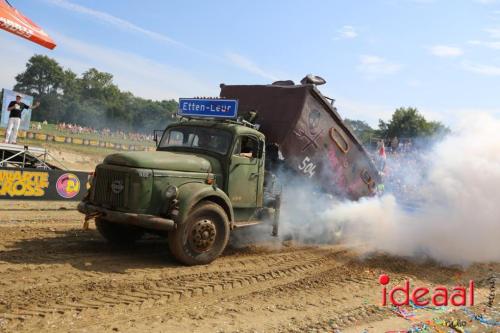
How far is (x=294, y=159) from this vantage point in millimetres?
9734

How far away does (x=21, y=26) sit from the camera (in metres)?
10.4

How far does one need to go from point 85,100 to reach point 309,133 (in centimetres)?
7464

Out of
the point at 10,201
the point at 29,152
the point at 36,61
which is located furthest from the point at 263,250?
the point at 36,61

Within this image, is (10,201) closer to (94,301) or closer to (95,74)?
(94,301)

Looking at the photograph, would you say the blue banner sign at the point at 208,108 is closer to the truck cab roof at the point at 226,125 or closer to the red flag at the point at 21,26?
the truck cab roof at the point at 226,125

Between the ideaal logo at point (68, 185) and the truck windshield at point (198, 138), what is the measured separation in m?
6.46

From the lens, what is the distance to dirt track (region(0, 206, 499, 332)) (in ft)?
16.2

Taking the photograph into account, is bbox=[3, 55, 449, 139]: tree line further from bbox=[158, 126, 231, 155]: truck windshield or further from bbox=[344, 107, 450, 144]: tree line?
bbox=[158, 126, 231, 155]: truck windshield

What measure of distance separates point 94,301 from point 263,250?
4.27 m

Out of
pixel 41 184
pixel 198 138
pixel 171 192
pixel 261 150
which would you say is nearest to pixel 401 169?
pixel 261 150

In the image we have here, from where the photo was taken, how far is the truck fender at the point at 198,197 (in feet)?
23.1

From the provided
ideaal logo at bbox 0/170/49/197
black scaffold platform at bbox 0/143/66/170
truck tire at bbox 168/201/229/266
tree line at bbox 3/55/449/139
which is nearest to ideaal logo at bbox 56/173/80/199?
ideaal logo at bbox 0/170/49/197

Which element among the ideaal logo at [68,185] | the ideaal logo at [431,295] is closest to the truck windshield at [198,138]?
the ideaal logo at [431,295]

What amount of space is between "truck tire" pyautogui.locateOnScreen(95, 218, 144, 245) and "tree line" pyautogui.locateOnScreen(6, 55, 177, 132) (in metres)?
60.7
